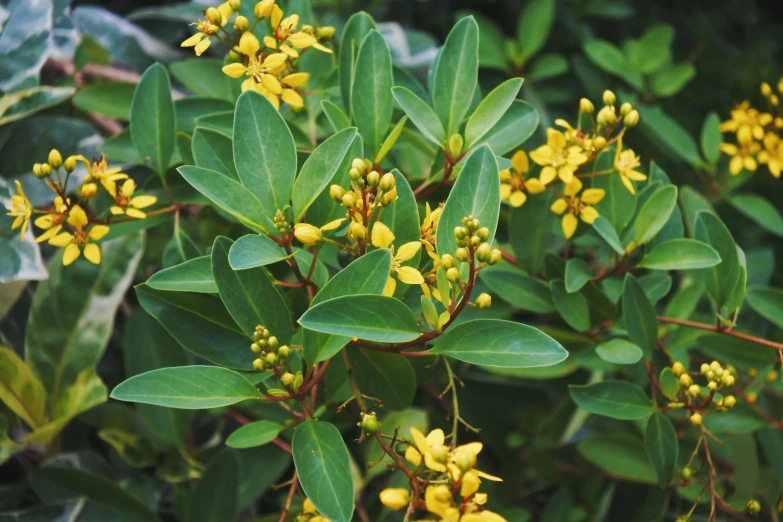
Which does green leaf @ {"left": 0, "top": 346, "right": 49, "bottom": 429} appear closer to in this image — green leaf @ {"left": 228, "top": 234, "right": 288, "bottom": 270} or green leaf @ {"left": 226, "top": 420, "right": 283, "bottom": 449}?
green leaf @ {"left": 226, "top": 420, "right": 283, "bottom": 449}

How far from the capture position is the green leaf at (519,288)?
0.88 metres

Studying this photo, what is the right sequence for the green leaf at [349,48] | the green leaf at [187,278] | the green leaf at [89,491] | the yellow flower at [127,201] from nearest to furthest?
1. the green leaf at [187,278]
2. the yellow flower at [127,201]
3. the green leaf at [349,48]
4. the green leaf at [89,491]

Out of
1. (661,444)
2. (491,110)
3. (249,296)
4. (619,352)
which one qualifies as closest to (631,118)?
(491,110)

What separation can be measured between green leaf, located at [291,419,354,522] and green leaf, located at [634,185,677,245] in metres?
0.45

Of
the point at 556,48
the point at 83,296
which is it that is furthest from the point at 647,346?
the point at 556,48

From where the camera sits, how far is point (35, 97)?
1063mm

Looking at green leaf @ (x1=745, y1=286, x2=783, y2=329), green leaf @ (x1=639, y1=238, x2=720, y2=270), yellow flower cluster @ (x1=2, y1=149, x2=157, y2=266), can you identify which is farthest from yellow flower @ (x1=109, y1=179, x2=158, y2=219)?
green leaf @ (x1=745, y1=286, x2=783, y2=329)

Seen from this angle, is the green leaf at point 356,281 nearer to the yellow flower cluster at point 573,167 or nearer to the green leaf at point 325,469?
the green leaf at point 325,469

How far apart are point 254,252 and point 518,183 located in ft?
1.25

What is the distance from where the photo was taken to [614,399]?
2.71 feet

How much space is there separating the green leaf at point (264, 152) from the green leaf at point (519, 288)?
28 centimetres

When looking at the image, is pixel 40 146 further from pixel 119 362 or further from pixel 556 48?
pixel 556 48

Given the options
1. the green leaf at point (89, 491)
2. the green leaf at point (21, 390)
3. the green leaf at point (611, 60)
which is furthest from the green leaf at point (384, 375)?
the green leaf at point (611, 60)

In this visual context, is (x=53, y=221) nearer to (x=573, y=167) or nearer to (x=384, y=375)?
(x=384, y=375)
